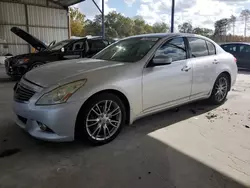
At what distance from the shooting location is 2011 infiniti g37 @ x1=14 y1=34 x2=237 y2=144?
8.43 feet

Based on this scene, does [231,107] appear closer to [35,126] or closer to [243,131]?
[243,131]

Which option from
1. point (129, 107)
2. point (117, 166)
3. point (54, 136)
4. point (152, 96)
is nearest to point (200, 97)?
point (152, 96)

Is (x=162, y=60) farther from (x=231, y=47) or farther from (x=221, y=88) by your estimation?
(x=231, y=47)

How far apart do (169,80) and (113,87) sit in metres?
1.00

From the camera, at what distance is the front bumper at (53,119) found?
250 cm

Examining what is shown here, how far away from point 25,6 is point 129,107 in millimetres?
15991

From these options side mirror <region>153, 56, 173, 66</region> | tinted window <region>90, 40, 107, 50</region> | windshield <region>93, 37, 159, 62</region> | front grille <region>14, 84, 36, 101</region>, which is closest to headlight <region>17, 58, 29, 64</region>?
tinted window <region>90, 40, 107, 50</region>

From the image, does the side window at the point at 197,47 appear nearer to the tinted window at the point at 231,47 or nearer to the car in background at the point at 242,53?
the car in background at the point at 242,53

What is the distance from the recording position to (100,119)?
2852 mm

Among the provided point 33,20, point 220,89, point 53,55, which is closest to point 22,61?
point 53,55

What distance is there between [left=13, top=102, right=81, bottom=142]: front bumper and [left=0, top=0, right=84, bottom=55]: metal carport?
14.8 meters

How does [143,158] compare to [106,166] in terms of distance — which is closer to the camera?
[106,166]

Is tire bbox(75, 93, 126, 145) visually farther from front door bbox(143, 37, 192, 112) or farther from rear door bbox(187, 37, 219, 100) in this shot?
rear door bbox(187, 37, 219, 100)

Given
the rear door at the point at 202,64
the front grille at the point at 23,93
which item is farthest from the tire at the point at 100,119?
the rear door at the point at 202,64
